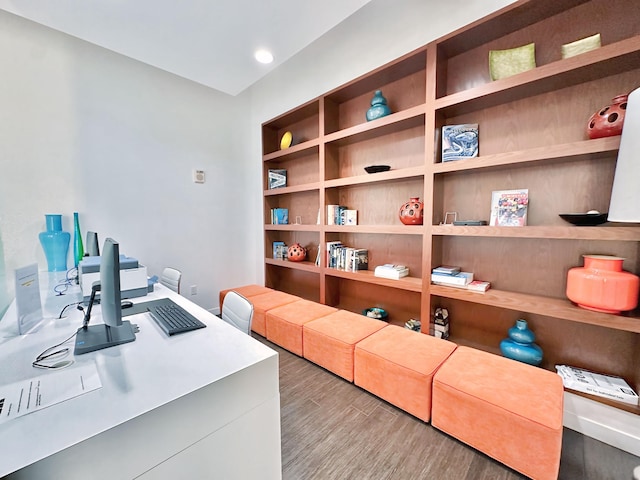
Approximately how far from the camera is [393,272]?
7.36 ft

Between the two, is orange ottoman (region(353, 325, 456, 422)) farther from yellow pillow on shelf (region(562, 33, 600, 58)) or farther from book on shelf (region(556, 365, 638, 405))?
yellow pillow on shelf (region(562, 33, 600, 58))

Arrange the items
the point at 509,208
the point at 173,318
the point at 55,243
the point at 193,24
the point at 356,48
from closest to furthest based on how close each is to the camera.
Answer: the point at 173,318 < the point at 509,208 < the point at 193,24 < the point at 55,243 < the point at 356,48

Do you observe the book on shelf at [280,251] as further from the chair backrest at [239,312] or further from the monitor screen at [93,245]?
the monitor screen at [93,245]

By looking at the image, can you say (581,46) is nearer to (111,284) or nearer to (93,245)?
(111,284)

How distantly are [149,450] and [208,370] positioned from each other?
225 mm

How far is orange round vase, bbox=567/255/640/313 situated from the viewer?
131 cm

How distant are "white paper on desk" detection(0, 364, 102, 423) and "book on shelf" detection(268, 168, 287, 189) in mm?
2789

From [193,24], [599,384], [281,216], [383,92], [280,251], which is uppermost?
[193,24]

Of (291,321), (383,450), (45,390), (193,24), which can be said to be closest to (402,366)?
(383,450)

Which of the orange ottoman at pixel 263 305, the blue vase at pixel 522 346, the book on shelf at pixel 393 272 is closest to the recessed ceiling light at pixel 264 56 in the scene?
the book on shelf at pixel 393 272

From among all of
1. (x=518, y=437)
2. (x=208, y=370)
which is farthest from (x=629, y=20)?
(x=208, y=370)

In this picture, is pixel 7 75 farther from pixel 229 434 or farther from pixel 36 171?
pixel 229 434

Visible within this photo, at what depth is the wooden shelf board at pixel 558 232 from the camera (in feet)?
4.25

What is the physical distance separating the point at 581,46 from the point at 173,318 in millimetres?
2624
